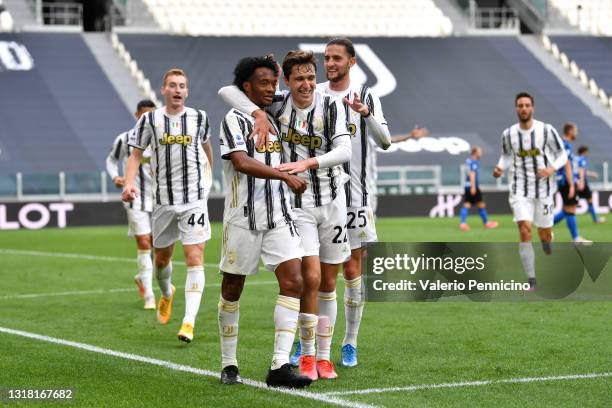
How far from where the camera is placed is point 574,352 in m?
8.27

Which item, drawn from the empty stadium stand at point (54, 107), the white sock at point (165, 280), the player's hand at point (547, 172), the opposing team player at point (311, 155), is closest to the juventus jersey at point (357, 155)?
the opposing team player at point (311, 155)

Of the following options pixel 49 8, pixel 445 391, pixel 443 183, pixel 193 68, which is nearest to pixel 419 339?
pixel 445 391

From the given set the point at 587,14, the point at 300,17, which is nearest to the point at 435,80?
the point at 300,17

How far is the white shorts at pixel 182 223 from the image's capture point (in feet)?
31.7

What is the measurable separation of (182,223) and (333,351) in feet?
6.38

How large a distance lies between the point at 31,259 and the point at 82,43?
20.8 metres

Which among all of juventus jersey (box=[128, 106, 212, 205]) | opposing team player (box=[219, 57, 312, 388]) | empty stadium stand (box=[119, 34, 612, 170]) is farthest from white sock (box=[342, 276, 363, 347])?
empty stadium stand (box=[119, 34, 612, 170])

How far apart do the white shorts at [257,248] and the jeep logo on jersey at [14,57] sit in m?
30.0

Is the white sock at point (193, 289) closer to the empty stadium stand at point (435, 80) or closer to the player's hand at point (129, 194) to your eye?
the player's hand at point (129, 194)

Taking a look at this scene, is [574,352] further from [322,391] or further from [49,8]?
[49,8]

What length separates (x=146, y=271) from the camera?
11938mm

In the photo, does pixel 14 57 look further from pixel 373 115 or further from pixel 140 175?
pixel 373 115

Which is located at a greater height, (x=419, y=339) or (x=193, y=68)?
(x=193, y=68)

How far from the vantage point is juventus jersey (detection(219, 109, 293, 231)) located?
6.84 m
